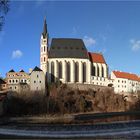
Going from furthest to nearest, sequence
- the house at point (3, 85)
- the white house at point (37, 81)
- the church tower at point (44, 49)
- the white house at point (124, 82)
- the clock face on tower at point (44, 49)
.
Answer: the white house at point (124, 82) < the church tower at point (44, 49) < the clock face on tower at point (44, 49) < the house at point (3, 85) < the white house at point (37, 81)

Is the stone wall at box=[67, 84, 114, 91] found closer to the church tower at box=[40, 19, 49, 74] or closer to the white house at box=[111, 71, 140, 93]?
the white house at box=[111, 71, 140, 93]

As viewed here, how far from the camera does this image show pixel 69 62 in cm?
14475

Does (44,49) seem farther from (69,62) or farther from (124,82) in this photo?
(124,82)

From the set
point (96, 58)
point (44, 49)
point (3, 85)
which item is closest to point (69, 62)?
point (44, 49)

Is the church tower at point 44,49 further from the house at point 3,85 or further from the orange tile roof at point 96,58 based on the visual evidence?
the orange tile roof at point 96,58

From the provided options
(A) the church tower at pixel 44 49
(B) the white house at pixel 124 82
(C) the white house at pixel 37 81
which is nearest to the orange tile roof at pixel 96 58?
(B) the white house at pixel 124 82

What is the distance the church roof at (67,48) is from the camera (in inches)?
5737

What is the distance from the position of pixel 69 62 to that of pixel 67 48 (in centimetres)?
783

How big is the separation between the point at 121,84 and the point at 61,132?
115 metres

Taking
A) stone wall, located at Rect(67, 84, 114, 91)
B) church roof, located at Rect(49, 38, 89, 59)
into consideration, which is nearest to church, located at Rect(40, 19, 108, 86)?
church roof, located at Rect(49, 38, 89, 59)

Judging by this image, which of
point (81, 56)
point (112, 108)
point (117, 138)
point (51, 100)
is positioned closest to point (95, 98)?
point (112, 108)

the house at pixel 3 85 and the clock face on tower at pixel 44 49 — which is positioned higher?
the clock face on tower at pixel 44 49

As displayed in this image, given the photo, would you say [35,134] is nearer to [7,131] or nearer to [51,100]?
[7,131]

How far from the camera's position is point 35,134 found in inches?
1464
